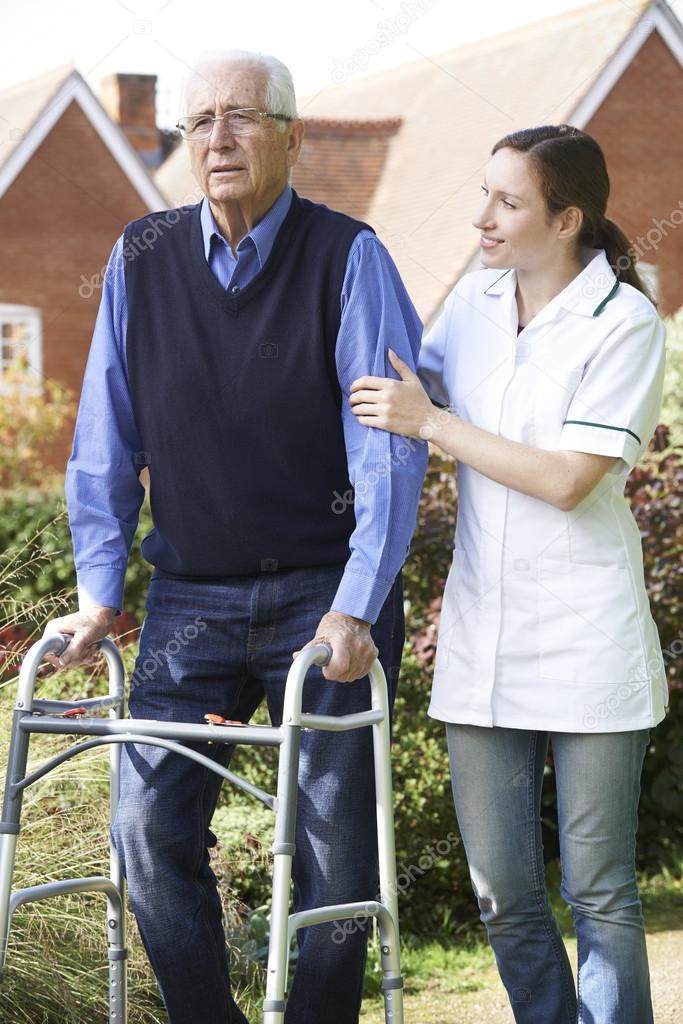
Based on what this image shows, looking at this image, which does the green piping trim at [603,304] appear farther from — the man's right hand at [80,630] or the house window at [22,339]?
the house window at [22,339]

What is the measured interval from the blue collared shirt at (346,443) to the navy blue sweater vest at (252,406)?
4 centimetres

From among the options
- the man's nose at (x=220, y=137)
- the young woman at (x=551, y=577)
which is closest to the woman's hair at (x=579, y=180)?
the young woman at (x=551, y=577)

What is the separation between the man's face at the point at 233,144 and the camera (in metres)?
2.72

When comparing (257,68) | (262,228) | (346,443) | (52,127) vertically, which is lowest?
(346,443)

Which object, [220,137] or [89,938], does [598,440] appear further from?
[89,938]

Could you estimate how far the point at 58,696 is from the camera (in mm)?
5012

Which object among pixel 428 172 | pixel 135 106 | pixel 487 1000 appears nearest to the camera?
pixel 487 1000

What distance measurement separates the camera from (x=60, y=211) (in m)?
16.8

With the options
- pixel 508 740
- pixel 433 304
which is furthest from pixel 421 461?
pixel 433 304

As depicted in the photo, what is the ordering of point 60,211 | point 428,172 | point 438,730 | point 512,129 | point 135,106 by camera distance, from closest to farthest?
point 438,730, point 60,211, point 512,129, point 428,172, point 135,106

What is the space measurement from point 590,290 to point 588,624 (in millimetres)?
700

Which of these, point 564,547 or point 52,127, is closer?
point 564,547

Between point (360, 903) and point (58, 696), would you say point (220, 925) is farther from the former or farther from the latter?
point (58, 696)

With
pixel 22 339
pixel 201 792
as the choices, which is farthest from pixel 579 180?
pixel 22 339
